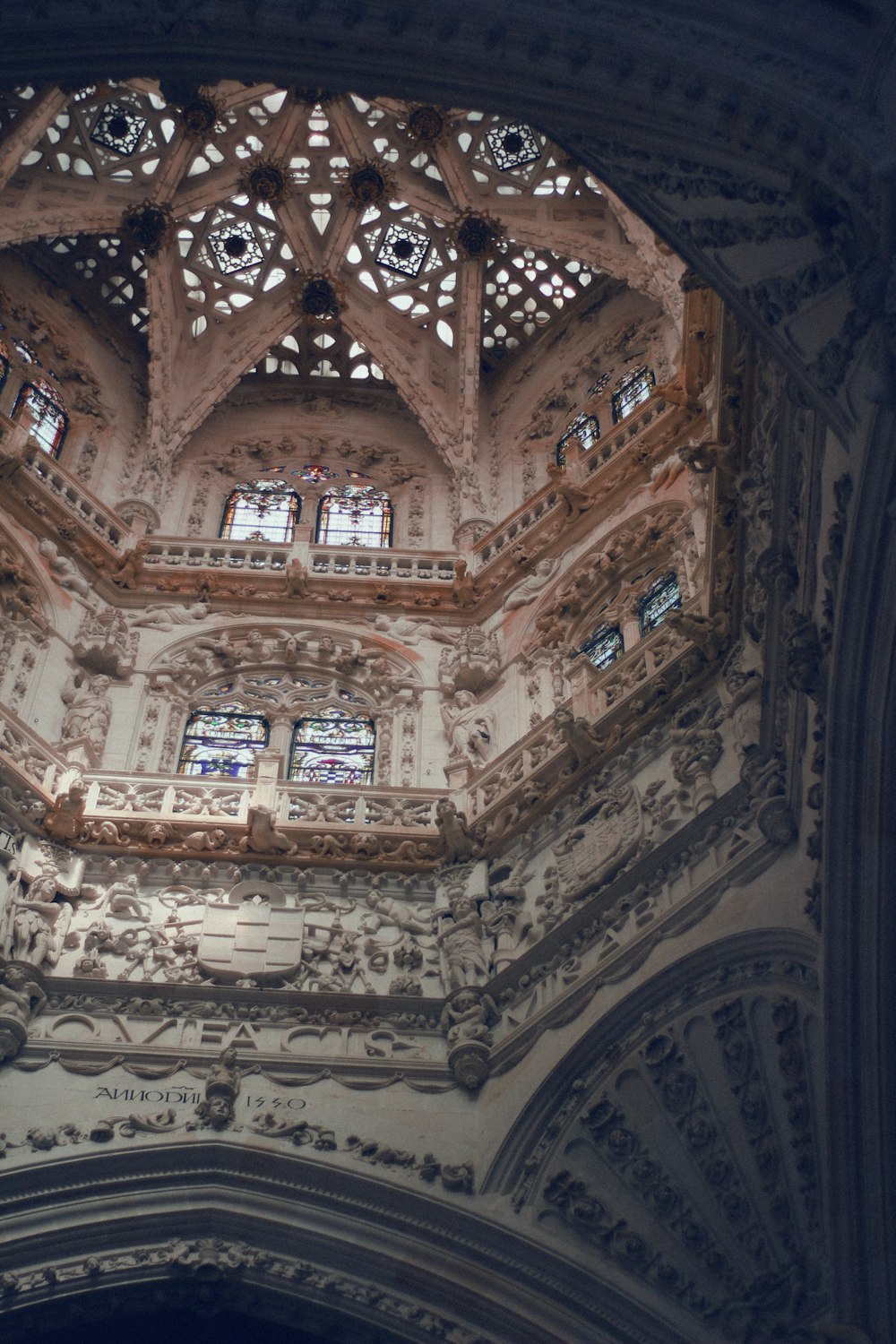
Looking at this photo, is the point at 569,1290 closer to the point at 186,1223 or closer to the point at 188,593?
the point at 186,1223

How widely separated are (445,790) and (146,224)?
13053mm

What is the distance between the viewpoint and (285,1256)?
1298cm

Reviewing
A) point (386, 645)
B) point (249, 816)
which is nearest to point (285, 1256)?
point (249, 816)

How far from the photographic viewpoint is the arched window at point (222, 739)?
19672mm

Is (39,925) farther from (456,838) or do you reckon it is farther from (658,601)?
(658,601)

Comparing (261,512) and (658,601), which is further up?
(261,512)

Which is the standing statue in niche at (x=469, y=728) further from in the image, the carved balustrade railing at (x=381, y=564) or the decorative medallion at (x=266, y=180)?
the decorative medallion at (x=266, y=180)

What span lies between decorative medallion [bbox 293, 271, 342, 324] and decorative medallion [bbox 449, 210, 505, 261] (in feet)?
7.26

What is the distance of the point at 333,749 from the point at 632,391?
8318 millimetres

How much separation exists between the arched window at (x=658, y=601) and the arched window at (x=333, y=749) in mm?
3745


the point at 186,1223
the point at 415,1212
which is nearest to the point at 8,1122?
the point at 186,1223

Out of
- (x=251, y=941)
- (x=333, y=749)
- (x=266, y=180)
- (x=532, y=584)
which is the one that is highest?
(x=266, y=180)

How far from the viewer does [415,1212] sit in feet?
43.0

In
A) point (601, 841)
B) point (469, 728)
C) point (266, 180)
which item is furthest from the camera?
point (266, 180)
